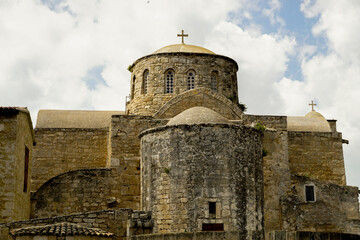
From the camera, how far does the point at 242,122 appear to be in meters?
18.3

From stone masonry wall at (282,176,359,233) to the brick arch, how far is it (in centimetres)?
319

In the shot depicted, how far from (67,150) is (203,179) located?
7708 millimetres

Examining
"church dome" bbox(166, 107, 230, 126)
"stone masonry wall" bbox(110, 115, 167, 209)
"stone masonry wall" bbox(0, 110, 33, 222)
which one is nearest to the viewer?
"stone masonry wall" bbox(0, 110, 33, 222)

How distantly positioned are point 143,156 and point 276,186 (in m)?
4.80

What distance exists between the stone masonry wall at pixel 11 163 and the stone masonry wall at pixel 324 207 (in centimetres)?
859

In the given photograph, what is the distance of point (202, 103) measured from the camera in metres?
19.2

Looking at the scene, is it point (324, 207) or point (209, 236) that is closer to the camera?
point (209, 236)

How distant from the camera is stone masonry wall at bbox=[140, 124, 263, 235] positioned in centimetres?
1401

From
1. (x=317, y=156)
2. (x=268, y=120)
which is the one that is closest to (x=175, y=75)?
(x=268, y=120)

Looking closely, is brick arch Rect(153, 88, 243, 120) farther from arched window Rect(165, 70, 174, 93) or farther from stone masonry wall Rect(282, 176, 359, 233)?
stone masonry wall Rect(282, 176, 359, 233)

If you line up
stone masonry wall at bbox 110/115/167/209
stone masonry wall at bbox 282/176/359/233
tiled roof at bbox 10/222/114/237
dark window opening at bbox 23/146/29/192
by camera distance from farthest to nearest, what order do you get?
1. stone masonry wall at bbox 282/176/359/233
2. stone masonry wall at bbox 110/115/167/209
3. dark window opening at bbox 23/146/29/192
4. tiled roof at bbox 10/222/114/237

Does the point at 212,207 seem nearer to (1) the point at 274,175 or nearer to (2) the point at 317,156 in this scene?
(1) the point at 274,175

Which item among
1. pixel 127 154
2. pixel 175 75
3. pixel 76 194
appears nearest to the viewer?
pixel 76 194

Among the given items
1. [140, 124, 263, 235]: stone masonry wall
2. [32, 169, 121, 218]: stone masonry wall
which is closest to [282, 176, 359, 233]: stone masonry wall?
[140, 124, 263, 235]: stone masonry wall
